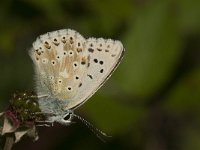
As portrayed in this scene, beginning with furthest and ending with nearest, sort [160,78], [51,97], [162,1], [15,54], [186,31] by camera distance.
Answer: [15,54] → [186,31] → [162,1] → [160,78] → [51,97]

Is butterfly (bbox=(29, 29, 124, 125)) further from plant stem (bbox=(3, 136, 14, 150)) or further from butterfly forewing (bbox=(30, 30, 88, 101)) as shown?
plant stem (bbox=(3, 136, 14, 150))

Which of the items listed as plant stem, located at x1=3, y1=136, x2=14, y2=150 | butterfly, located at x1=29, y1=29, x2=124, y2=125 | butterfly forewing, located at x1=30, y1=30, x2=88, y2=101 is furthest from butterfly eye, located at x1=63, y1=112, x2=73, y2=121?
plant stem, located at x1=3, y1=136, x2=14, y2=150

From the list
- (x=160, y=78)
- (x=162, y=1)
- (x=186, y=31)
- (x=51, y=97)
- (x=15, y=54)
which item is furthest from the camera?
(x=15, y=54)

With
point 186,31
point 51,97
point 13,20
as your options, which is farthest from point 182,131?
point 51,97

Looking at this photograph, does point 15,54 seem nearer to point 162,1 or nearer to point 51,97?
point 162,1

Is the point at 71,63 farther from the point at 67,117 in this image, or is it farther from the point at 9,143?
the point at 9,143

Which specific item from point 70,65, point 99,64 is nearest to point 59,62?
point 70,65
